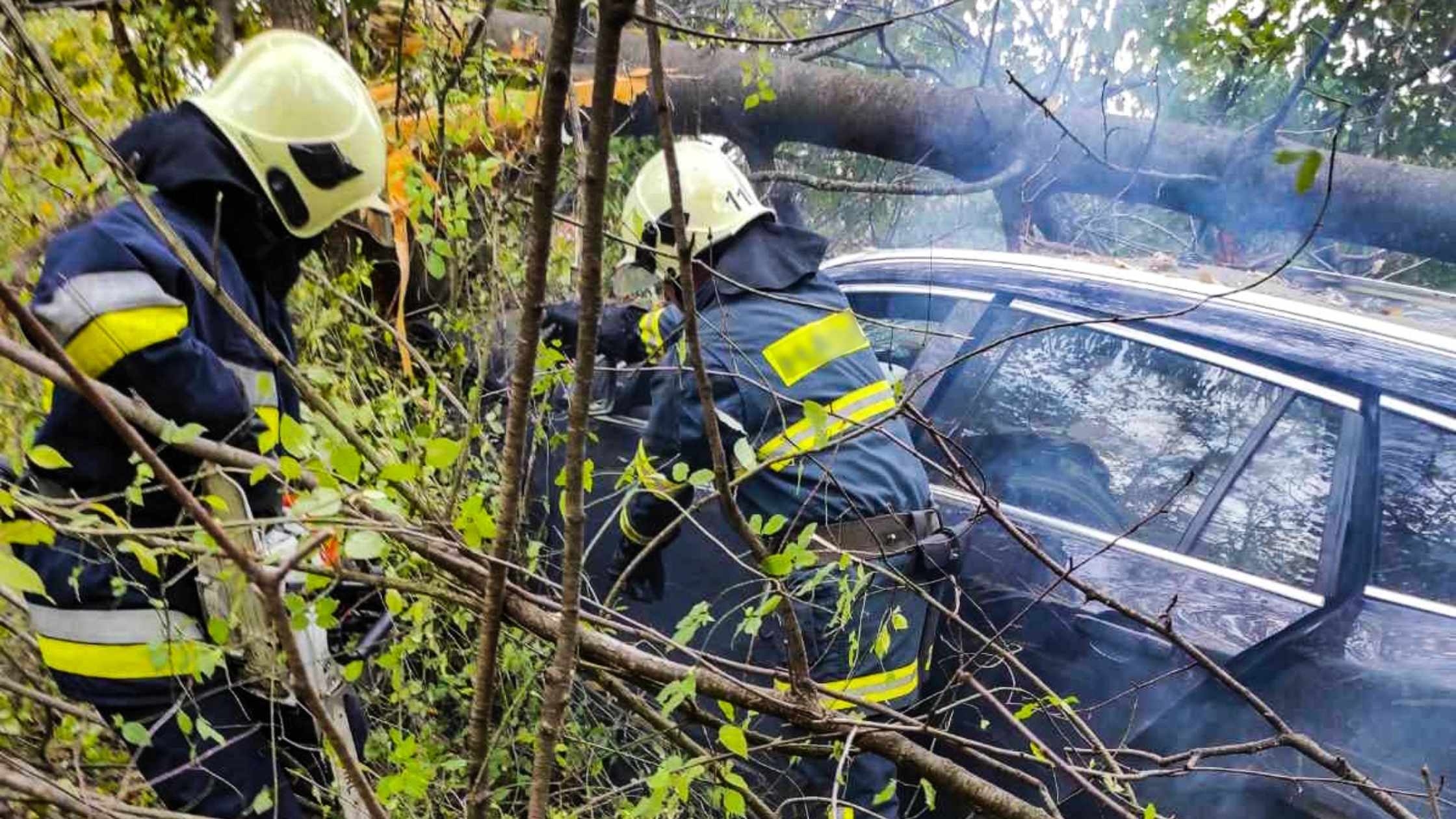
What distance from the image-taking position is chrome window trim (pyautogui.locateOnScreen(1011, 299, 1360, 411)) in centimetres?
229

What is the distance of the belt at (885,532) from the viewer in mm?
2488

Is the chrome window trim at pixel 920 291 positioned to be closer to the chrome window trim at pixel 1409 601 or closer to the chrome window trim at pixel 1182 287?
the chrome window trim at pixel 1182 287

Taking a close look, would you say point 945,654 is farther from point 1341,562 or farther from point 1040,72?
point 1040,72

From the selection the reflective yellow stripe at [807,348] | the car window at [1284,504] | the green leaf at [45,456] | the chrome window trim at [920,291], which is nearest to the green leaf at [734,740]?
the green leaf at [45,456]

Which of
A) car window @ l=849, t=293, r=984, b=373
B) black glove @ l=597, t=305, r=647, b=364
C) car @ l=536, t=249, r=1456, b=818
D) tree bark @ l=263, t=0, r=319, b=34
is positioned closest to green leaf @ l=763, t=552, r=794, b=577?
car @ l=536, t=249, r=1456, b=818

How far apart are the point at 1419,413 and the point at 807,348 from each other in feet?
4.70

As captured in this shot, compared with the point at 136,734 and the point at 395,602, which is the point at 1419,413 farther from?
the point at 136,734

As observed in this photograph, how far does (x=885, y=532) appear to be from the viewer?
98.1 inches

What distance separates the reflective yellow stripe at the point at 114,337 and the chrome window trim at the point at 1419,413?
2643 mm

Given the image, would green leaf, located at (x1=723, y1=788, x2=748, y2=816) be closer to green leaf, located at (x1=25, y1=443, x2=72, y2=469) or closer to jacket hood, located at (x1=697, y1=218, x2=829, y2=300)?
green leaf, located at (x1=25, y1=443, x2=72, y2=469)

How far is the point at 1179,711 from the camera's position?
227cm

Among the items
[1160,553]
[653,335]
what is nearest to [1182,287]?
A: [1160,553]

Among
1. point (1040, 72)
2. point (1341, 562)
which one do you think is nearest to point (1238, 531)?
point (1341, 562)

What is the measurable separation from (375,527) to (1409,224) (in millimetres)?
3900
